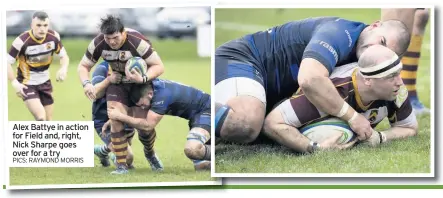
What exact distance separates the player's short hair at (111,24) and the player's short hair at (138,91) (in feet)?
1.54

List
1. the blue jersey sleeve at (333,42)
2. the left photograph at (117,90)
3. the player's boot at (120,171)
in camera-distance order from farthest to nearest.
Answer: the player's boot at (120,171) < the left photograph at (117,90) < the blue jersey sleeve at (333,42)

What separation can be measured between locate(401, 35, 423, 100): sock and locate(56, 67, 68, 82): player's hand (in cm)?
268

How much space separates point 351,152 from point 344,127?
0.69 ft

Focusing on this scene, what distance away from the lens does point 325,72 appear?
22.2 feet

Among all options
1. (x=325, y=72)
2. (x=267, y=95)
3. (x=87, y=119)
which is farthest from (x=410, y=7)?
(x=87, y=119)

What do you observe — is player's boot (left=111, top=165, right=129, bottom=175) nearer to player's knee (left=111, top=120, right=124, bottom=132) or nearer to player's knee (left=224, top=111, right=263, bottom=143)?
player's knee (left=111, top=120, right=124, bottom=132)

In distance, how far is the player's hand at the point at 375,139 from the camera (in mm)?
6895

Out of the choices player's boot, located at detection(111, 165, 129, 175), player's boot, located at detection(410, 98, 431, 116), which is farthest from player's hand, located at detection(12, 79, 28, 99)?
player's boot, located at detection(410, 98, 431, 116)

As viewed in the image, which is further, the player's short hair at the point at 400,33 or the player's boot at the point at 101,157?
the player's boot at the point at 101,157

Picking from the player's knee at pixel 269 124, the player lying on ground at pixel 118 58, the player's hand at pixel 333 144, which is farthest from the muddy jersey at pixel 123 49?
the player's hand at pixel 333 144

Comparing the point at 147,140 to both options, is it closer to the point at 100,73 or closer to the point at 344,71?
the point at 100,73

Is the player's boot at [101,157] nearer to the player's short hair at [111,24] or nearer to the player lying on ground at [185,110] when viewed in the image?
the player lying on ground at [185,110]

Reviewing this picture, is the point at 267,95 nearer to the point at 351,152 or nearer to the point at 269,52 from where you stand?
the point at 269,52

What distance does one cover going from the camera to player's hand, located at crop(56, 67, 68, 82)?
6918 mm
